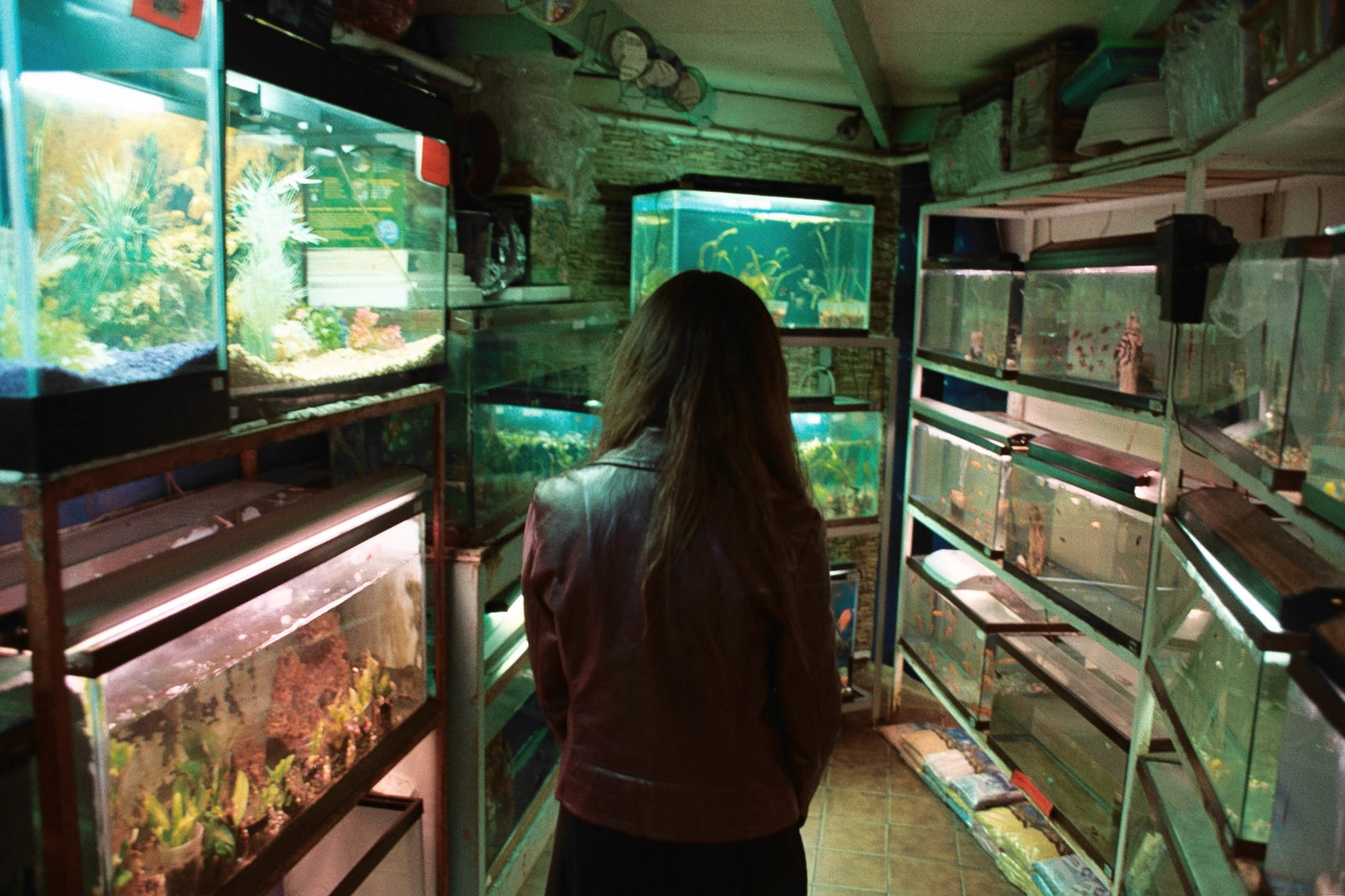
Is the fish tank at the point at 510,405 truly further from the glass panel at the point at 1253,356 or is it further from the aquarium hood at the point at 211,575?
the glass panel at the point at 1253,356

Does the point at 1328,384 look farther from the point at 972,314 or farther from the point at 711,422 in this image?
the point at 972,314

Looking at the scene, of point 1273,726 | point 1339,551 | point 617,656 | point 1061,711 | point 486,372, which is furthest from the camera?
point 1061,711

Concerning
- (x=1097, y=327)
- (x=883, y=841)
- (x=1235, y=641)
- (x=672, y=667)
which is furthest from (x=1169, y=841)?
(x=883, y=841)

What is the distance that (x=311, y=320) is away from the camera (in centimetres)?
194

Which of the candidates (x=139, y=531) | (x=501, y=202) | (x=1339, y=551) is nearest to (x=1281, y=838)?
(x=1339, y=551)

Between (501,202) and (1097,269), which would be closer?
(1097,269)

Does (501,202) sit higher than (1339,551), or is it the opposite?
(501,202)

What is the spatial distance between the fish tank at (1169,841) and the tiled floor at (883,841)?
2.72 feet

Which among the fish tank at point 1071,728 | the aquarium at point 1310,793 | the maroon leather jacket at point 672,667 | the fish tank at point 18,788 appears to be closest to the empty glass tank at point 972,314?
the fish tank at point 1071,728

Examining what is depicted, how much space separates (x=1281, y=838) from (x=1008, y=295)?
2368mm

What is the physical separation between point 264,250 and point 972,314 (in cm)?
282

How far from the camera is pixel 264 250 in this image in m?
1.82

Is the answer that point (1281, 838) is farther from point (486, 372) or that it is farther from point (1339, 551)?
point (486, 372)

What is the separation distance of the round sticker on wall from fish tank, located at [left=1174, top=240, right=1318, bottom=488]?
5.92 feet
